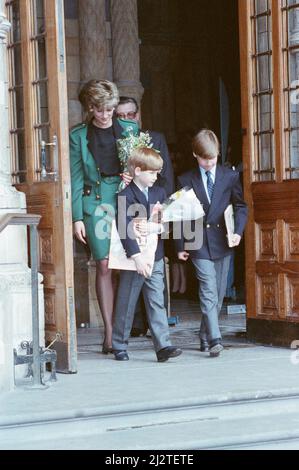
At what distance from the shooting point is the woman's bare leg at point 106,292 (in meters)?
8.12

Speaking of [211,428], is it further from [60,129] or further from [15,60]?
[15,60]

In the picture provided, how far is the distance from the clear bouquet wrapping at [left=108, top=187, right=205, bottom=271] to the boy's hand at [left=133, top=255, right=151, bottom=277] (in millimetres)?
31

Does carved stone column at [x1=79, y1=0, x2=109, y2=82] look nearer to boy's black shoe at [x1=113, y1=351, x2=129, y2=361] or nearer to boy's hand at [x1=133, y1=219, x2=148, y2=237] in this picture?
boy's hand at [x1=133, y1=219, x2=148, y2=237]

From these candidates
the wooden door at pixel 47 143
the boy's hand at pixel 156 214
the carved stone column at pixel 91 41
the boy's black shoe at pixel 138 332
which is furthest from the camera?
the carved stone column at pixel 91 41

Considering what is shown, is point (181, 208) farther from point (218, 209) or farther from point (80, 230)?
point (80, 230)

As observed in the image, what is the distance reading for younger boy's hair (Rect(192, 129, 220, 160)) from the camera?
7863 millimetres

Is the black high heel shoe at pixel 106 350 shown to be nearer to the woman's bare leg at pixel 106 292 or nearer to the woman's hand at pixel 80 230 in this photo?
the woman's bare leg at pixel 106 292

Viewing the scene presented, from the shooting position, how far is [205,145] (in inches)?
311

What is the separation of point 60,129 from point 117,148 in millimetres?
787

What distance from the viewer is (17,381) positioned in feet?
23.6

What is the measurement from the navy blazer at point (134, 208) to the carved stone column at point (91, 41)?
3.29m

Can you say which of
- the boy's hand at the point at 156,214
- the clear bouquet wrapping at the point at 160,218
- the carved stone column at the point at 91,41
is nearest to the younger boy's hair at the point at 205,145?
the clear bouquet wrapping at the point at 160,218
